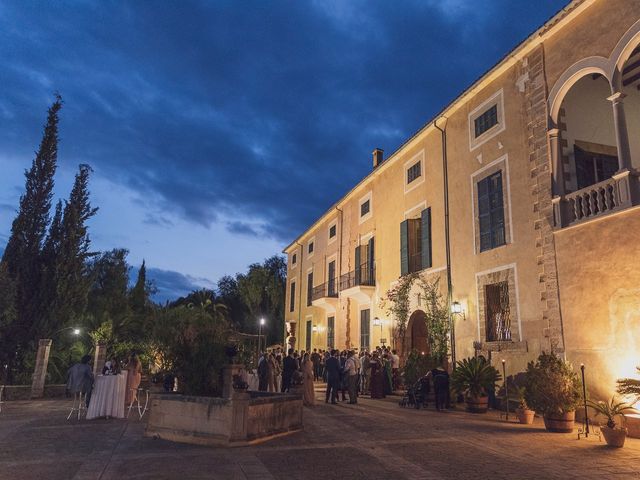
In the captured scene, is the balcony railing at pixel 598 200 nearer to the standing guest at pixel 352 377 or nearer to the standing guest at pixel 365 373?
the standing guest at pixel 352 377

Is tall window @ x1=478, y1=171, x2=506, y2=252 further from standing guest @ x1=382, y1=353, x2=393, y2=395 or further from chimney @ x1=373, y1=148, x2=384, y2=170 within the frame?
chimney @ x1=373, y1=148, x2=384, y2=170

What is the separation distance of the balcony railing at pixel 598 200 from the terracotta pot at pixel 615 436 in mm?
4272

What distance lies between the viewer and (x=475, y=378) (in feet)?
37.5

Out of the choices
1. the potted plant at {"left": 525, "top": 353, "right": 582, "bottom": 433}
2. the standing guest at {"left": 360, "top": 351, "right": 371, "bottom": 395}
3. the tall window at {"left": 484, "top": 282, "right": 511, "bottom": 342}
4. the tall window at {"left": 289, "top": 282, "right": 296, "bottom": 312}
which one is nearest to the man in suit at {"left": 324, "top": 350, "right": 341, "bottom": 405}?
the standing guest at {"left": 360, "top": 351, "right": 371, "bottom": 395}

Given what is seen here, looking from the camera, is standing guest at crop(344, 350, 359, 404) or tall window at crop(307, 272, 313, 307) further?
tall window at crop(307, 272, 313, 307)

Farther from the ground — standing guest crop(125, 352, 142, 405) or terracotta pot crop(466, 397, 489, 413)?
standing guest crop(125, 352, 142, 405)

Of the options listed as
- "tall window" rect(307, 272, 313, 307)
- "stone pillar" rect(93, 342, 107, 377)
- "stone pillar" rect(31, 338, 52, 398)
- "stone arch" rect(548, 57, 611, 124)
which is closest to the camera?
"stone arch" rect(548, 57, 611, 124)

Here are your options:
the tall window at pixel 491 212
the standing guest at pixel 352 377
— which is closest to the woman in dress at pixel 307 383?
the standing guest at pixel 352 377

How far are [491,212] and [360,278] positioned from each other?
26.6 ft

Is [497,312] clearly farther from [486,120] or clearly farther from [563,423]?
[486,120]

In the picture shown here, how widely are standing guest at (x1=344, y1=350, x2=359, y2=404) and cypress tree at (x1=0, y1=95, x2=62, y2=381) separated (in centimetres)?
1149

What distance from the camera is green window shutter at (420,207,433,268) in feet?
52.5

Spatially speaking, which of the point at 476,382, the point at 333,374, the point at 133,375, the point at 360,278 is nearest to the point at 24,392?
the point at 133,375

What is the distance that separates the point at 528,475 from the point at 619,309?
16.8 feet
